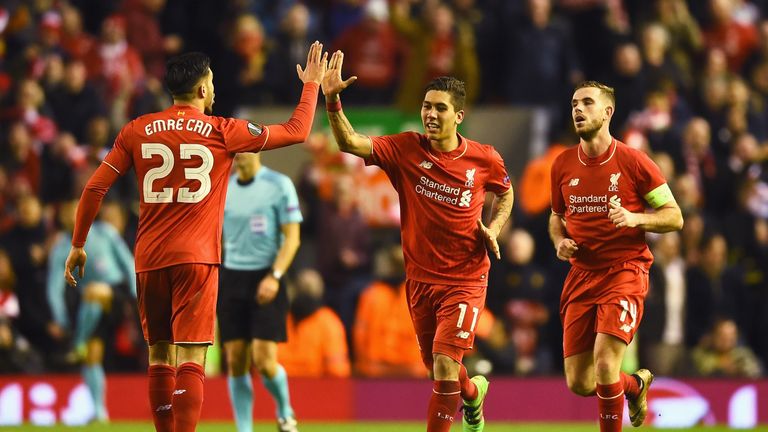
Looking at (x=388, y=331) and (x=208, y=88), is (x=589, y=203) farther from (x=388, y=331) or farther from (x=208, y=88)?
(x=388, y=331)

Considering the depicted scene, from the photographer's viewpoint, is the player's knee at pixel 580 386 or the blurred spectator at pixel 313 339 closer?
the player's knee at pixel 580 386

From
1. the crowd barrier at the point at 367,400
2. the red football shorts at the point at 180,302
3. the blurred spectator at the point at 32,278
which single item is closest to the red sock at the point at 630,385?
the red football shorts at the point at 180,302

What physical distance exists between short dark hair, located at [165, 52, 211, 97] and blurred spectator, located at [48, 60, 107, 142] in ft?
26.1

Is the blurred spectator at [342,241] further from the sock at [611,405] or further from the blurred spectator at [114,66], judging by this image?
the sock at [611,405]

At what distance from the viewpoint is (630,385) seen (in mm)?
10047

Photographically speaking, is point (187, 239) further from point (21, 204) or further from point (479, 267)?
point (21, 204)

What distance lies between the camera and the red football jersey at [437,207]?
980cm

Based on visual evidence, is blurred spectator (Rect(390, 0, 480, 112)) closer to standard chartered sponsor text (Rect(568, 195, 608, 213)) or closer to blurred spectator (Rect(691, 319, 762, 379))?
blurred spectator (Rect(691, 319, 762, 379))

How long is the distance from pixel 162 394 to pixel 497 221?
251 cm

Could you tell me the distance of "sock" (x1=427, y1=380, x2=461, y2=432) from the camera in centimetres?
949

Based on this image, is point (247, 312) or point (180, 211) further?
point (247, 312)

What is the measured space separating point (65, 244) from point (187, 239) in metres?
6.31

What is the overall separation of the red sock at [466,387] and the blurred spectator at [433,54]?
748 centimetres

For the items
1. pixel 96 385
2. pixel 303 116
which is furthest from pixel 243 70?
pixel 303 116
